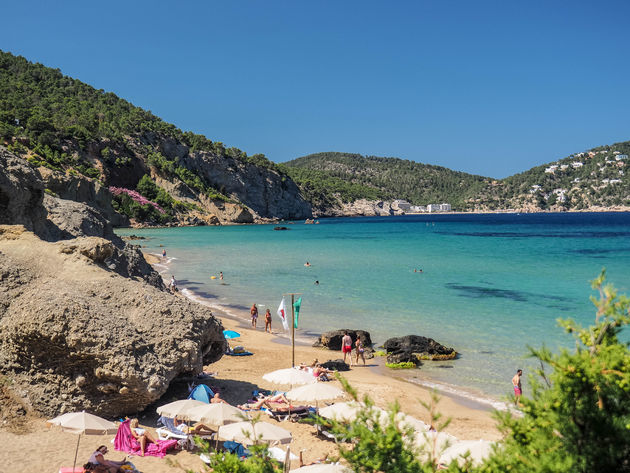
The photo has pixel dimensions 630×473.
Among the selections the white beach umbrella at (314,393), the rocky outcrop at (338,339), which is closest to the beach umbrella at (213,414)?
the white beach umbrella at (314,393)

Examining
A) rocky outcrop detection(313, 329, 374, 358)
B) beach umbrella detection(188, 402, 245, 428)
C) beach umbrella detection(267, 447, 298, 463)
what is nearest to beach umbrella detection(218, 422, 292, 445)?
beach umbrella detection(267, 447, 298, 463)

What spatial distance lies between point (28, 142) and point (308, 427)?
80.6 m

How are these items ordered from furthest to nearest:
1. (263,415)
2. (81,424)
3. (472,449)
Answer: (263,415), (81,424), (472,449)

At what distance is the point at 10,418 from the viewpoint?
31.5 ft

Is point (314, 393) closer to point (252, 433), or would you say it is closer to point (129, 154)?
point (252, 433)

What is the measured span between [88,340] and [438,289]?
26.1m

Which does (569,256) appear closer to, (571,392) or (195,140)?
(571,392)

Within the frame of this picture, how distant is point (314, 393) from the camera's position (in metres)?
11.3

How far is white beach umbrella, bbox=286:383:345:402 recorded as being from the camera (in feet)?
36.9

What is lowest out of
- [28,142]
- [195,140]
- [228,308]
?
[228,308]

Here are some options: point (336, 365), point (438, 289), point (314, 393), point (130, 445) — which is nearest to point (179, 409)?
point (130, 445)

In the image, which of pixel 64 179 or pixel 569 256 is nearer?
pixel 569 256

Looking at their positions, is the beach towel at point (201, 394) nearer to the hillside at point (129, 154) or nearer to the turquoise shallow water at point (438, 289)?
the turquoise shallow water at point (438, 289)

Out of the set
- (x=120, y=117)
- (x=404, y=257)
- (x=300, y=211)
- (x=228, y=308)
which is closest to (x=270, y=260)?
(x=404, y=257)
